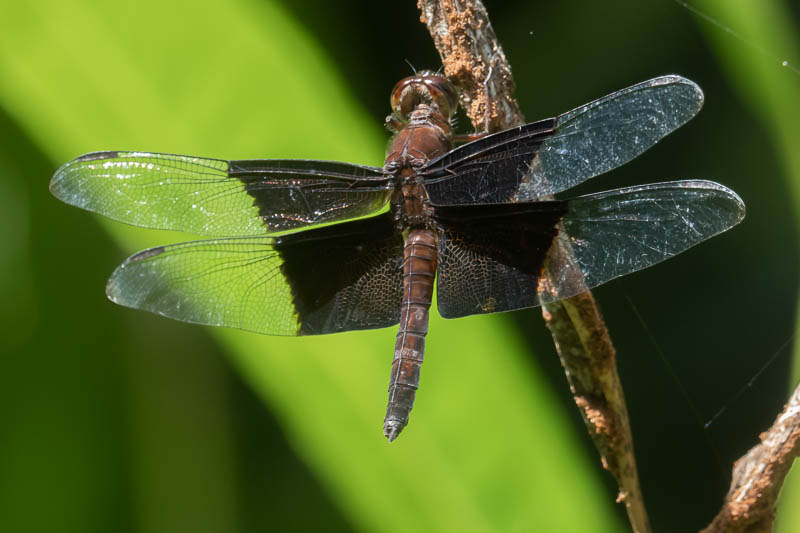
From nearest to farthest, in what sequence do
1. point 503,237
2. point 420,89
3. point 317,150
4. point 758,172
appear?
point 503,237 < point 420,89 < point 758,172 < point 317,150

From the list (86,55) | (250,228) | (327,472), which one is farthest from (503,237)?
(86,55)

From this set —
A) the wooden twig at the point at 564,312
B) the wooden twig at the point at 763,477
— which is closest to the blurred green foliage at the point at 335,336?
the wooden twig at the point at 564,312

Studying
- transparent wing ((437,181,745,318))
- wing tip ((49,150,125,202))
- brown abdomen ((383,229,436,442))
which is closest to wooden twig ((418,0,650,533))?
transparent wing ((437,181,745,318))

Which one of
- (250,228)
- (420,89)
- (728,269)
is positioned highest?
(420,89)

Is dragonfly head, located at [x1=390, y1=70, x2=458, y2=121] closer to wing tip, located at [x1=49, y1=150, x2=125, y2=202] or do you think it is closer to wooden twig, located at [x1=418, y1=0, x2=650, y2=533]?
wooden twig, located at [x1=418, y1=0, x2=650, y2=533]

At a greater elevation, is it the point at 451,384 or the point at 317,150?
the point at 317,150

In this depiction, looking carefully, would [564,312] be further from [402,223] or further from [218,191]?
[218,191]

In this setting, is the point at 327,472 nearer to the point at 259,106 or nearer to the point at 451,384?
the point at 451,384
